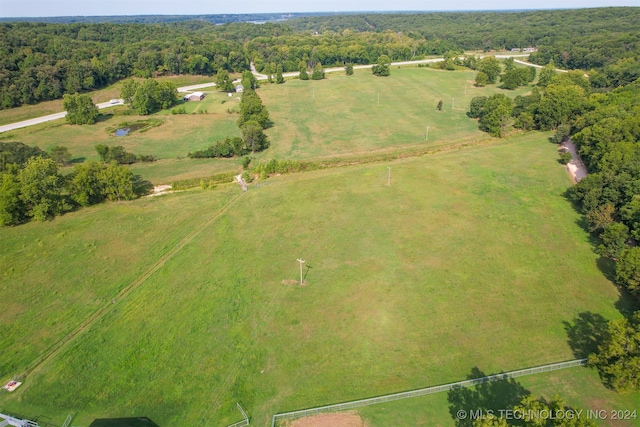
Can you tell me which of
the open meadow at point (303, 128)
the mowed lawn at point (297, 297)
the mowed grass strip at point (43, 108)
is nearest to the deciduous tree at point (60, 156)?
the open meadow at point (303, 128)

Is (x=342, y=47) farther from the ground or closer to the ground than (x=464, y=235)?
farther from the ground

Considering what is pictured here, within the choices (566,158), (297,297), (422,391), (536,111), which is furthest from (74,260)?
(536,111)

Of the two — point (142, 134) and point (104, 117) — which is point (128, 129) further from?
point (104, 117)

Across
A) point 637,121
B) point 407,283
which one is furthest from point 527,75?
point 407,283

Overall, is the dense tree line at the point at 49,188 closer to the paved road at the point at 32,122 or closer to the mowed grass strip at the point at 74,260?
the mowed grass strip at the point at 74,260

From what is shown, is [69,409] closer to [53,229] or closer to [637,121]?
[53,229]

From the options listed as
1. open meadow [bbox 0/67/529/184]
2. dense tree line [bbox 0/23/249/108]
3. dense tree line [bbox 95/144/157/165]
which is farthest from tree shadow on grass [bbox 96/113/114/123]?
dense tree line [bbox 95/144/157/165]
